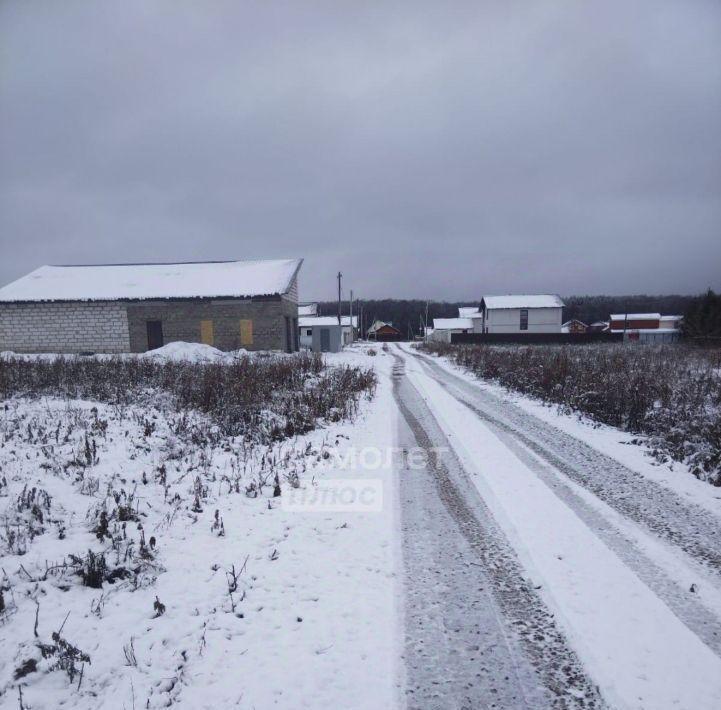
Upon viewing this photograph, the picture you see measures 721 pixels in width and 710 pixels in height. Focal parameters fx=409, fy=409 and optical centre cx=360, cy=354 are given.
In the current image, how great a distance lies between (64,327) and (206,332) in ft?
28.4

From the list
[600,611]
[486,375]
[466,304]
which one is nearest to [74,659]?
[600,611]

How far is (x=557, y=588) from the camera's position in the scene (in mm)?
3209

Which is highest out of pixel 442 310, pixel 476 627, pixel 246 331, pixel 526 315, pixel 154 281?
pixel 442 310

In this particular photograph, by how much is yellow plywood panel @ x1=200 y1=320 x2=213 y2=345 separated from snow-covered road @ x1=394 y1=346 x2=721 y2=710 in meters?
20.2

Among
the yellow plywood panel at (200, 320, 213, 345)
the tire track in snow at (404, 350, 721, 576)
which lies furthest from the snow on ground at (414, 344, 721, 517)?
the yellow plywood panel at (200, 320, 213, 345)

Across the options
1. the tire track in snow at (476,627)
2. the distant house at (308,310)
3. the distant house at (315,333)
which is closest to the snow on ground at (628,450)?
the tire track in snow at (476,627)

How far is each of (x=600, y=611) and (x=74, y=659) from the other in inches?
138

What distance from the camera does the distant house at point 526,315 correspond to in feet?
164

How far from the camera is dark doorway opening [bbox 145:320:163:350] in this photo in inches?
942

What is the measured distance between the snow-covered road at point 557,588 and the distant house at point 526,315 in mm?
47282

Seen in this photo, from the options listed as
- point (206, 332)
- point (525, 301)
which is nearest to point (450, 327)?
point (525, 301)

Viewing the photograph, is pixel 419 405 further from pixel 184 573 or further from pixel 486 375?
pixel 184 573

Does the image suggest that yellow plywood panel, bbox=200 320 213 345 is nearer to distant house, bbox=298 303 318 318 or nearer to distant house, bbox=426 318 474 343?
distant house, bbox=298 303 318 318

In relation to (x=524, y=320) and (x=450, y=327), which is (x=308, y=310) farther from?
(x=524, y=320)
